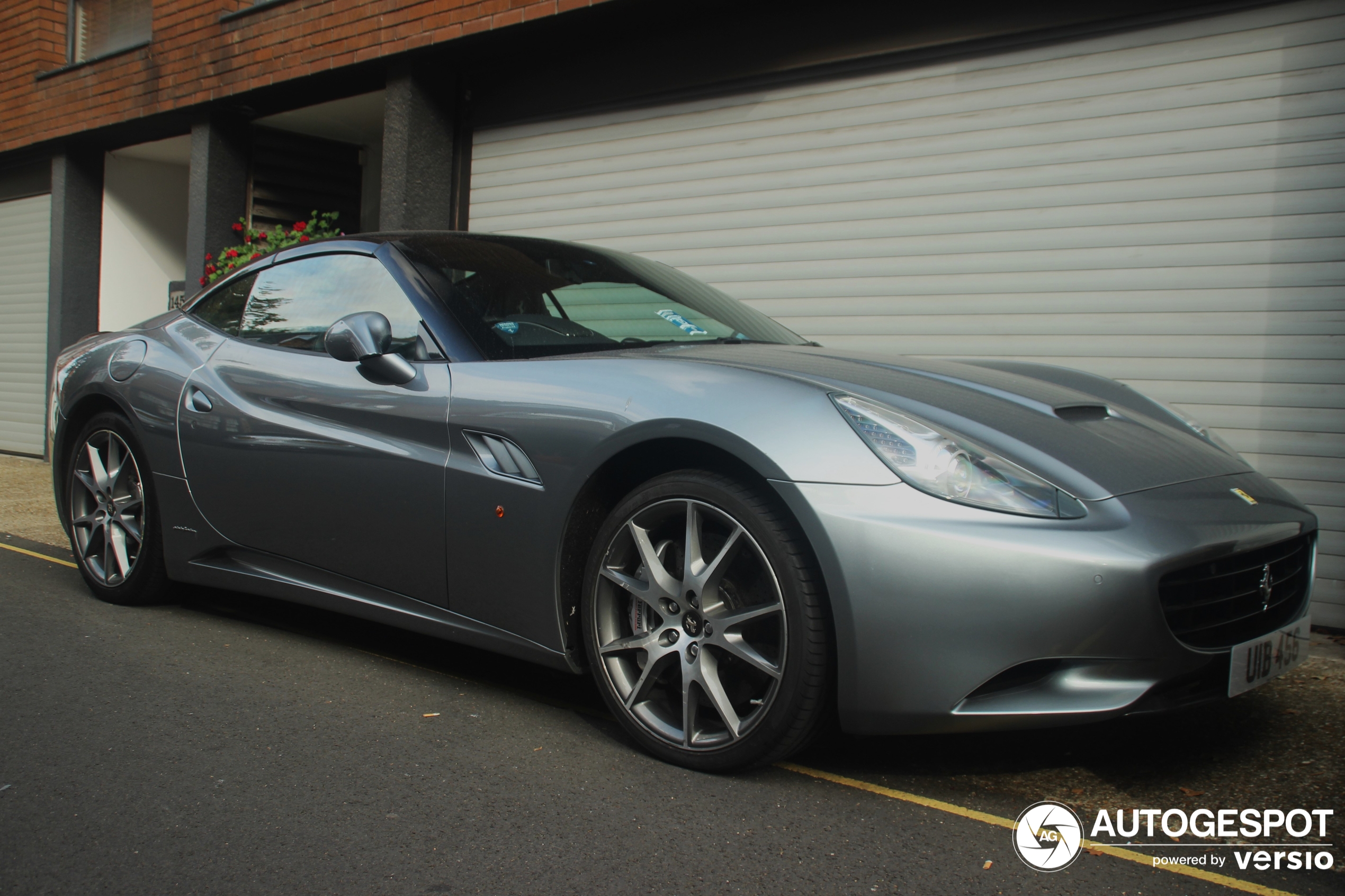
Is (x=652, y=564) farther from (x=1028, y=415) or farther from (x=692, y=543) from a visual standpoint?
(x=1028, y=415)

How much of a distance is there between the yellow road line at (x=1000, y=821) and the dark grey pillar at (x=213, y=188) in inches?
355

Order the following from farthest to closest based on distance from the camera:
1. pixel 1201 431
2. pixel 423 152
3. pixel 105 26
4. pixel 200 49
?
pixel 105 26, pixel 200 49, pixel 423 152, pixel 1201 431

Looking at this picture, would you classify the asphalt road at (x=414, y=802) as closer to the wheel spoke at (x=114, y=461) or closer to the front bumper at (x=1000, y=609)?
the front bumper at (x=1000, y=609)

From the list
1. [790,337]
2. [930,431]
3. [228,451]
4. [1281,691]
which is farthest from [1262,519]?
[228,451]

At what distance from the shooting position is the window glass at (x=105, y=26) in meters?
11.1

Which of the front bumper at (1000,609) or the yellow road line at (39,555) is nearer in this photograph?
the front bumper at (1000,609)

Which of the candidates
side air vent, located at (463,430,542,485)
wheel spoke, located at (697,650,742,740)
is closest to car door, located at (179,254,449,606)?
side air vent, located at (463,430,542,485)

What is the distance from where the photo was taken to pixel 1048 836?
7.27 feet

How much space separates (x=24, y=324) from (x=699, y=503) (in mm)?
12230

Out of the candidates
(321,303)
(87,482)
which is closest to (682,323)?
(321,303)

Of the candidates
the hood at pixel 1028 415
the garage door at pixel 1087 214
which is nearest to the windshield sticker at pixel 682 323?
the hood at pixel 1028 415

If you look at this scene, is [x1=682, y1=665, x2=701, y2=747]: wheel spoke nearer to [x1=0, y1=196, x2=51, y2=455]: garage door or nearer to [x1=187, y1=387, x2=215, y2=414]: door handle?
[x1=187, y1=387, x2=215, y2=414]: door handle

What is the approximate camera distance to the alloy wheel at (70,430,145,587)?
4039mm

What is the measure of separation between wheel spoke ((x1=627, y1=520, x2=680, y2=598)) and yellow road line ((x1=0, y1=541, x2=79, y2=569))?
3548 millimetres
